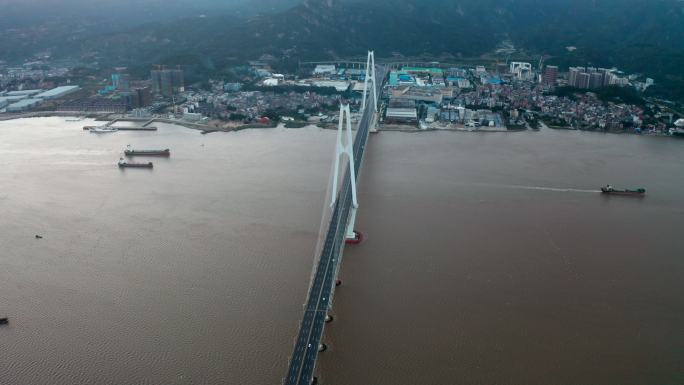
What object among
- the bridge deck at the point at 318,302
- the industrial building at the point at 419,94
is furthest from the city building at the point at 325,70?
the bridge deck at the point at 318,302

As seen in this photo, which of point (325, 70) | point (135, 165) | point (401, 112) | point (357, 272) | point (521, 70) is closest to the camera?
point (357, 272)

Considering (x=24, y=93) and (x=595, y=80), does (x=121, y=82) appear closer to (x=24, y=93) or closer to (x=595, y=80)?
(x=24, y=93)

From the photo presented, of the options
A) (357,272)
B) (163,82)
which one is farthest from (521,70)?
(357,272)

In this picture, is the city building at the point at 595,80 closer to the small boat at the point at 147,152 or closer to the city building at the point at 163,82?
the city building at the point at 163,82

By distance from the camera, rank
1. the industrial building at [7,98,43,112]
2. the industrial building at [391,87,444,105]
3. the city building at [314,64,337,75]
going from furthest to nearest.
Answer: the city building at [314,64,337,75] < the industrial building at [391,87,444,105] < the industrial building at [7,98,43,112]

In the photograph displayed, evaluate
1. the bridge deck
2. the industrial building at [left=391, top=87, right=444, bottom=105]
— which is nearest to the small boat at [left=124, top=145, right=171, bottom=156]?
the bridge deck

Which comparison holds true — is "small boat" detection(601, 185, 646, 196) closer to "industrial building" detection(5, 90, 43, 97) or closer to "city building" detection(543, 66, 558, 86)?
"city building" detection(543, 66, 558, 86)
